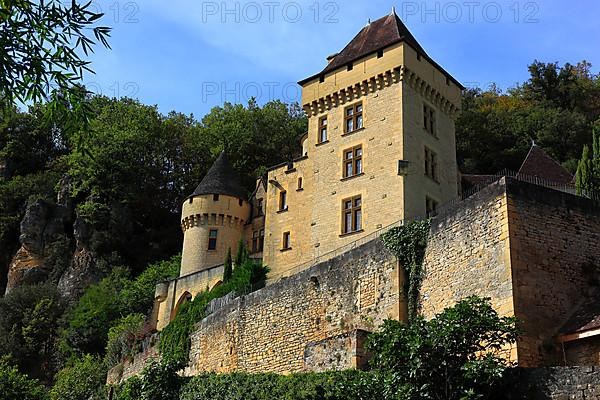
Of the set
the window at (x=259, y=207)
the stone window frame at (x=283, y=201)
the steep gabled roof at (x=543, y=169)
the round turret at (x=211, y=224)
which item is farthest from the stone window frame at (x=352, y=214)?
the steep gabled roof at (x=543, y=169)

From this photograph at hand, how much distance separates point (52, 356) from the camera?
136 ft

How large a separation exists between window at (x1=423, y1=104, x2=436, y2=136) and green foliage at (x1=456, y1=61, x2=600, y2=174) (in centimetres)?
1596

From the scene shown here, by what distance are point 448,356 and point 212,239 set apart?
1018 inches

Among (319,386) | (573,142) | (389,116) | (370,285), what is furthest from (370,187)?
(573,142)

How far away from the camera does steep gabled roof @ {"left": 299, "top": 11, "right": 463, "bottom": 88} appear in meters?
32.8

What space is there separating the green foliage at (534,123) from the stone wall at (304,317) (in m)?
25.6

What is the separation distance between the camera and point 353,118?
3275cm

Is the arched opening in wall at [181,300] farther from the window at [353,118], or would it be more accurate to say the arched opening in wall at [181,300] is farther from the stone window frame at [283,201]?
the window at [353,118]

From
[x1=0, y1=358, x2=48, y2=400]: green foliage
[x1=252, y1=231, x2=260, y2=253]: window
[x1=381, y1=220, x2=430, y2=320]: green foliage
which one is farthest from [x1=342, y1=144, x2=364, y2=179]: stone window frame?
[x1=0, y1=358, x2=48, y2=400]: green foliage

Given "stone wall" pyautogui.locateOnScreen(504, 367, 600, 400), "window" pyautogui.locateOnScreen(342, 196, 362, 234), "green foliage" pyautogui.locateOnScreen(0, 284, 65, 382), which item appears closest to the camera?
"stone wall" pyautogui.locateOnScreen(504, 367, 600, 400)

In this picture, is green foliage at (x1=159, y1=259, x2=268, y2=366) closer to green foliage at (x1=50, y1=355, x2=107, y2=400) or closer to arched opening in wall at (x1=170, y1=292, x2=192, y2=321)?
arched opening in wall at (x1=170, y1=292, x2=192, y2=321)

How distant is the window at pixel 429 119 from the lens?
32.6 m

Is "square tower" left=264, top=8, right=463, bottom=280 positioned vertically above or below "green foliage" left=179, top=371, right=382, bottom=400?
above

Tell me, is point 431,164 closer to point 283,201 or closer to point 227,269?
point 283,201
